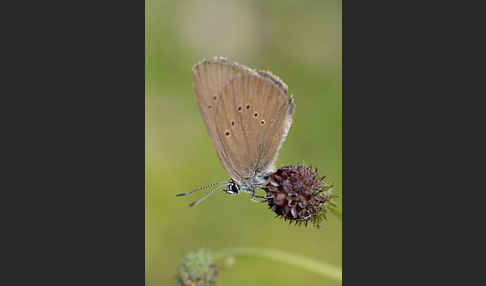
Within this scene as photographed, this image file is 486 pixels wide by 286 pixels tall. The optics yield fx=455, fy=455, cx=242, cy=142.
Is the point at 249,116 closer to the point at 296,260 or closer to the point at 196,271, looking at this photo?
the point at 296,260

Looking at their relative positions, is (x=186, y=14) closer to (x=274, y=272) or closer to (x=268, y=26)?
(x=268, y=26)

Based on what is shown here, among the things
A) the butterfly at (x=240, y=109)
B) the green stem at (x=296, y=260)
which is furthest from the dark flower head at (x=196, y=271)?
the butterfly at (x=240, y=109)

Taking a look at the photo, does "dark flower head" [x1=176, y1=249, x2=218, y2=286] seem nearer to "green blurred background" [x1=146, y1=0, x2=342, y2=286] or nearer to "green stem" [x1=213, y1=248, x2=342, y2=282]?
"green stem" [x1=213, y1=248, x2=342, y2=282]

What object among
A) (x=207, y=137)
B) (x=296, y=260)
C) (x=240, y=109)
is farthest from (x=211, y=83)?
(x=207, y=137)

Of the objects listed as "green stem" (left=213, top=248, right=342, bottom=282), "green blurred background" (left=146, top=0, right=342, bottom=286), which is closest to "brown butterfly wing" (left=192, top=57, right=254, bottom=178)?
"green stem" (left=213, top=248, right=342, bottom=282)

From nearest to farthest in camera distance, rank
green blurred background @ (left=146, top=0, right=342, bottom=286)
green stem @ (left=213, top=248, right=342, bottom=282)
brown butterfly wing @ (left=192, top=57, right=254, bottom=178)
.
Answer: brown butterfly wing @ (left=192, top=57, right=254, bottom=178) → green stem @ (left=213, top=248, right=342, bottom=282) → green blurred background @ (left=146, top=0, right=342, bottom=286)

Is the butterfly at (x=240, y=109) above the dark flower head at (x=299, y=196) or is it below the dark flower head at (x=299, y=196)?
above

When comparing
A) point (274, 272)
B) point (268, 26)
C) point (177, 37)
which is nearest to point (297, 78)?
point (268, 26)

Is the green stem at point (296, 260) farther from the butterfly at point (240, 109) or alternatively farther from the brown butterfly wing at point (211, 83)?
the brown butterfly wing at point (211, 83)
